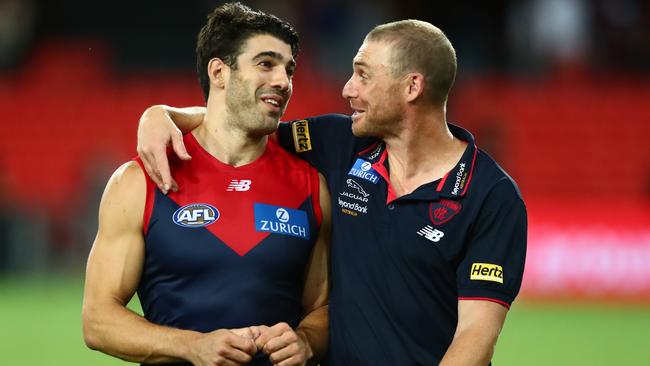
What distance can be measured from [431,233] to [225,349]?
110 centimetres

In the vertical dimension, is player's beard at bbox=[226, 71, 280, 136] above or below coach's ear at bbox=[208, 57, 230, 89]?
below

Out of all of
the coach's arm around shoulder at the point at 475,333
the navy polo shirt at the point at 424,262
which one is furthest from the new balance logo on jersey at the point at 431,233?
the coach's arm around shoulder at the point at 475,333

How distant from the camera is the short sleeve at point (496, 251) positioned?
487 centimetres

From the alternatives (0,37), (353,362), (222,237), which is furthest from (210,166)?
(0,37)

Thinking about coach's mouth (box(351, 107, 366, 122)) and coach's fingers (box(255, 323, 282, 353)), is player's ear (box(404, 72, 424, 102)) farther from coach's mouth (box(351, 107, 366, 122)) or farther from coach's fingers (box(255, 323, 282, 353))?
coach's fingers (box(255, 323, 282, 353))

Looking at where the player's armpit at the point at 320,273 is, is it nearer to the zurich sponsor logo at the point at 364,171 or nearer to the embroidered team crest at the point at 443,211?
the zurich sponsor logo at the point at 364,171

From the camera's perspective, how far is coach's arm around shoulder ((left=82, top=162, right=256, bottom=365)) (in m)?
4.81

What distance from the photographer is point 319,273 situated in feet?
17.4

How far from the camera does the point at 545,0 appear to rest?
20.4 metres

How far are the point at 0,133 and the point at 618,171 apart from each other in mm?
10680

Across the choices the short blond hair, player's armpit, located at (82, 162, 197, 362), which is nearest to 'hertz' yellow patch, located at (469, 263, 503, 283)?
the short blond hair

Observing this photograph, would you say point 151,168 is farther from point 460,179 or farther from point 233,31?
point 460,179

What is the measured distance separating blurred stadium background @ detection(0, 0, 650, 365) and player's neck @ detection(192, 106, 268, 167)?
386 inches

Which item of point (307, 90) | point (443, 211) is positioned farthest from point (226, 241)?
point (307, 90)
